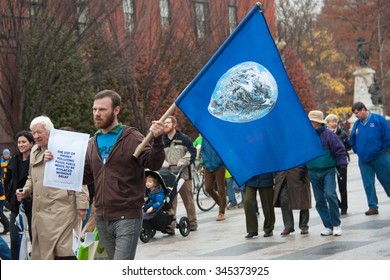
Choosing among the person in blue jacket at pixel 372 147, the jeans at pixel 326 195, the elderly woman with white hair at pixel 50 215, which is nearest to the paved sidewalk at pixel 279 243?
the jeans at pixel 326 195

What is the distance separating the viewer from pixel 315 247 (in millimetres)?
12055

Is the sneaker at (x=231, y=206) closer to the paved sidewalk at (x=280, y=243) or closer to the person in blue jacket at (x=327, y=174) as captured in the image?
the paved sidewalk at (x=280, y=243)

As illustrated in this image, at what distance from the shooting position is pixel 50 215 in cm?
923

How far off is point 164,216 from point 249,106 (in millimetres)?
7080

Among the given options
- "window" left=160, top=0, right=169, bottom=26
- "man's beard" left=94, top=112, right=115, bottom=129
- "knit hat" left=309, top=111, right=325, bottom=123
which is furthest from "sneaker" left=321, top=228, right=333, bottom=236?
"window" left=160, top=0, right=169, bottom=26

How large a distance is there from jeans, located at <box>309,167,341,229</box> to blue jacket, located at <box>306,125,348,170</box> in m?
0.10

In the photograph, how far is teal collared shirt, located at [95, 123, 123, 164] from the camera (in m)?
7.52

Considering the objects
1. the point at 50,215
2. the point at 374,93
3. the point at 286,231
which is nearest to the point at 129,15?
the point at 286,231

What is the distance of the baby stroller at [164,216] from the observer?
1439 centimetres

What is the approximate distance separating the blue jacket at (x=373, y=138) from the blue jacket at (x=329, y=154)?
220 cm

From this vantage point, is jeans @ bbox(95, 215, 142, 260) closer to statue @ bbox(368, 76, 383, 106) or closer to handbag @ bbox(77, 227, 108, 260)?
handbag @ bbox(77, 227, 108, 260)

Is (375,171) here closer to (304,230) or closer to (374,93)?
(304,230)

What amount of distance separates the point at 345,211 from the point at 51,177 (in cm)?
873

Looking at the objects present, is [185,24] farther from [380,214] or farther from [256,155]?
[256,155]
